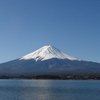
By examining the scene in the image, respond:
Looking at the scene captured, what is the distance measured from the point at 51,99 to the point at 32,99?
3.03m

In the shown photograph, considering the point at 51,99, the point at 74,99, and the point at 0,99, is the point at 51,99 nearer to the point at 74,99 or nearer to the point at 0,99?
the point at 74,99

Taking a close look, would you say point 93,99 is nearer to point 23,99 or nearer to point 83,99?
point 83,99

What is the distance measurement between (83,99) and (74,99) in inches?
57.8

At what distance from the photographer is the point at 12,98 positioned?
57.9 meters

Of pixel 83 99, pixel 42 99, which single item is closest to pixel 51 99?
pixel 42 99

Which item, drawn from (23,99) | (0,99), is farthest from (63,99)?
(0,99)

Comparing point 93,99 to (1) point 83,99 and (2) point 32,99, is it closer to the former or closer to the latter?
(1) point 83,99

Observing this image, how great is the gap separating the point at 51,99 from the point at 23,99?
4.45 meters

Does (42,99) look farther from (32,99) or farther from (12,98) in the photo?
(12,98)

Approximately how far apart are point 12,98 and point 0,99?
287 cm

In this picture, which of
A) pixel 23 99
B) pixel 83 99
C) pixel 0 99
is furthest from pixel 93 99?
pixel 0 99

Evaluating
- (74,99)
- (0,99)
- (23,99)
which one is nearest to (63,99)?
(74,99)

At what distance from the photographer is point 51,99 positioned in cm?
5606

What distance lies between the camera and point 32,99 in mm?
56125
